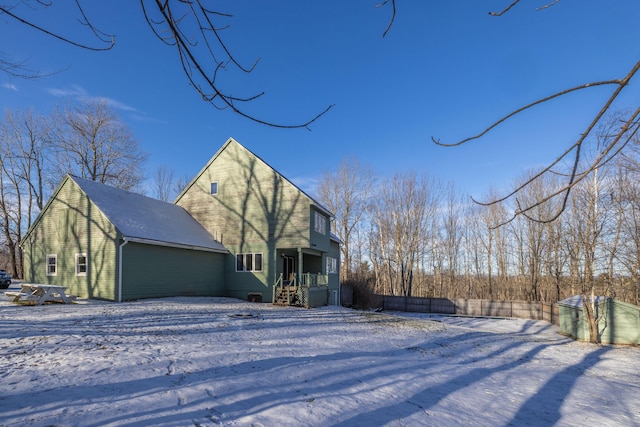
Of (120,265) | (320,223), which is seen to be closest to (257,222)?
(320,223)

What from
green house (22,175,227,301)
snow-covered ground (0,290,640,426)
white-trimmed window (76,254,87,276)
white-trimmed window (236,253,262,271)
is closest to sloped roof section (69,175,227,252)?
green house (22,175,227,301)

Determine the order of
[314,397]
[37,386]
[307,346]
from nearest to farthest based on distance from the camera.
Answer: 1. [37,386]
2. [314,397]
3. [307,346]

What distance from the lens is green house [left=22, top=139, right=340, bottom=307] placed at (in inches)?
633

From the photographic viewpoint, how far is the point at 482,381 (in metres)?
Answer: 7.43

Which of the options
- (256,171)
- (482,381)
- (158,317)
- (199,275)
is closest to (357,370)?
(482,381)

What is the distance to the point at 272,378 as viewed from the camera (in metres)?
6.15

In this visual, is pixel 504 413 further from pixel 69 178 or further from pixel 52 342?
pixel 69 178

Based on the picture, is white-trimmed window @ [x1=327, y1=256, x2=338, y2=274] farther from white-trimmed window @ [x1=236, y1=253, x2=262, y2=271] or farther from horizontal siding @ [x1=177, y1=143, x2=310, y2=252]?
white-trimmed window @ [x1=236, y1=253, x2=262, y2=271]

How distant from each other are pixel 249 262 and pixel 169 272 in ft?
14.9

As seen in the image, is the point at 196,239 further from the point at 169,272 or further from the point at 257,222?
the point at 257,222

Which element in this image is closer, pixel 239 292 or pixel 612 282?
pixel 612 282

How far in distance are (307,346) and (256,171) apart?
13.7 meters

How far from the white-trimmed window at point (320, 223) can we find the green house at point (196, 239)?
0.06 meters

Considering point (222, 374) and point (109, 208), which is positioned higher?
point (109, 208)
